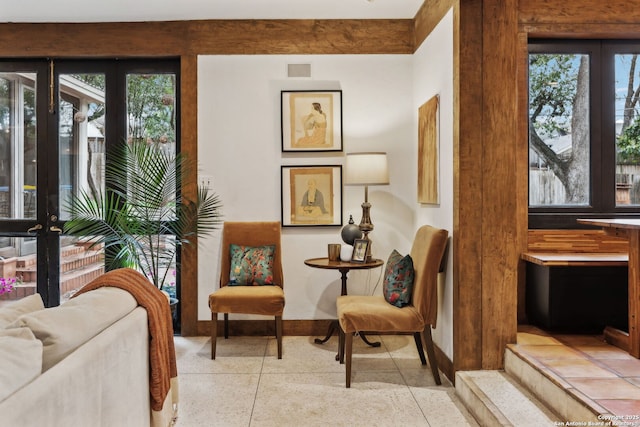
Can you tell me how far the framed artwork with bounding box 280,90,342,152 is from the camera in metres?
4.52

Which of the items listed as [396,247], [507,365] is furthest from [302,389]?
[396,247]

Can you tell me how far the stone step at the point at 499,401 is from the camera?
248 centimetres

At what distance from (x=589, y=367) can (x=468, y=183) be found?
3.98 feet

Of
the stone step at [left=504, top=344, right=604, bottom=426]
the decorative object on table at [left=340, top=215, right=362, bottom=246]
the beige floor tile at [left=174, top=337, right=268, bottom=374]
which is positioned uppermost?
the decorative object on table at [left=340, top=215, right=362, bottom=246]

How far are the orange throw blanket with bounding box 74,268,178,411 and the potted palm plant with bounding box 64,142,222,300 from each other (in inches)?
68.3

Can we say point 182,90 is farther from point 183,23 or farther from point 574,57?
point 574,57

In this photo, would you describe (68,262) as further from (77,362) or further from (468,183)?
(468,183)

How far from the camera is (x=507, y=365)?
3.12m

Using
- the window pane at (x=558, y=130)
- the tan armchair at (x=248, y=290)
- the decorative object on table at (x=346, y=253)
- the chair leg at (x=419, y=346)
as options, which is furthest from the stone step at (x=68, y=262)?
the window pane at (x=558, y=130)

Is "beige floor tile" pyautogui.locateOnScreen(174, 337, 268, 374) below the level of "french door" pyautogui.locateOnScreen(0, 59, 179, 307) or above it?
below

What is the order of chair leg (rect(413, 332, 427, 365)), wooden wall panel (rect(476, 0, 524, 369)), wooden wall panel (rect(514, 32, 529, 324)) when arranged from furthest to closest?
chair leg (rect(413, 332, 427, 365))
wooden wall panel (rect(514, 32, 529, 324))
wooden wall panel (rect(476, 0, 524, 369))

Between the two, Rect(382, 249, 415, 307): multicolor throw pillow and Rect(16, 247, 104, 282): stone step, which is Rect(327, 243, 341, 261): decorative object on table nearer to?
Rect(382, 249, 415, 307): multicolor throw pillow

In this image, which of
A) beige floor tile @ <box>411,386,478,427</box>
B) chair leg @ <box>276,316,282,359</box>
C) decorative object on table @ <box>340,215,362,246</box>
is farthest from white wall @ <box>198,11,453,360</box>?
beige floor tile @ <box>411,386,478,427</box>

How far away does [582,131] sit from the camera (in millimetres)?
3908
